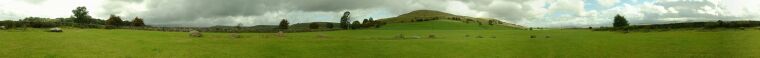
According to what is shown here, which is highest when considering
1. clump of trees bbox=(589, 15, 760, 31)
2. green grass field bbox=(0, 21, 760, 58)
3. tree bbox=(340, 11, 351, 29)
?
tree bbox=(340, 11, 351, 29)

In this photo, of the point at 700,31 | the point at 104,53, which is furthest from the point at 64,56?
the point at 700,31

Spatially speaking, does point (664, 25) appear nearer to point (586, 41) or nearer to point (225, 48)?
point (586, 41)

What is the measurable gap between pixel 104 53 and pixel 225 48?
9163 mm

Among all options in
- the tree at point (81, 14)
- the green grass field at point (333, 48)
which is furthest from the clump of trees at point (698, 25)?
the tree at point (81, 14)

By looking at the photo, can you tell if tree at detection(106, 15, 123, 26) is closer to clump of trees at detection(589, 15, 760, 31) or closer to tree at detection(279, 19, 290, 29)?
tree at detection(279, 19, 290, 29)

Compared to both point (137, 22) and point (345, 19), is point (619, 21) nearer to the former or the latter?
point (345, 19)

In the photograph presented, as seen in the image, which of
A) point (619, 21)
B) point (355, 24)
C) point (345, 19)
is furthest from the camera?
point (345, 19)

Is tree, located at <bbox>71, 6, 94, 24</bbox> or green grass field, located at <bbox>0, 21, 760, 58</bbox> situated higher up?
tree, located at <bbox>71, 6, 94, 24</bbox>

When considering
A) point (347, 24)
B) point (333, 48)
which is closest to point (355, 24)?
point (347, 24)

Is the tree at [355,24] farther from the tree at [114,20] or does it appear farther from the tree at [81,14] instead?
the tree at [81,14]

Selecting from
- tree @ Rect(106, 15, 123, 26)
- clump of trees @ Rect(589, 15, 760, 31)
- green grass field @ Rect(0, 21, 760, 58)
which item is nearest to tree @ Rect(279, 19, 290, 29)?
tree @ Rect(106, 15, 123, 26)

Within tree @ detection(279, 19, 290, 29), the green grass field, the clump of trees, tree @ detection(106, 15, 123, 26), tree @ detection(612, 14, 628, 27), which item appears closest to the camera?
the green grass field

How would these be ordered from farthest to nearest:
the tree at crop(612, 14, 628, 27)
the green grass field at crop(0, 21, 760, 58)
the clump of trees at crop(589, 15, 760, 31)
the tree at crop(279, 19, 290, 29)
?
the tree at crop(612, 14, 628, 27), the tree at crop(279, 19, 290, 29), the clump of trees at crop(589, 15, 760, 31), the green grass field at crop(0, 21, 760, 58)

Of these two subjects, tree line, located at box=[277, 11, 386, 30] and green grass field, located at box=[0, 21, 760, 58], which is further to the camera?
tree line, located at box=[277, 11, 386, 30]
